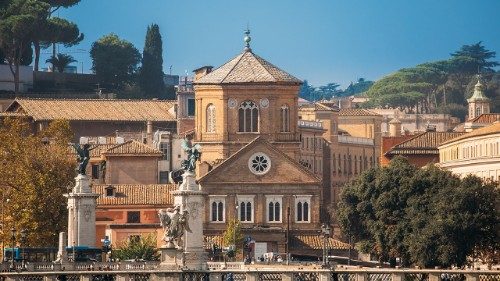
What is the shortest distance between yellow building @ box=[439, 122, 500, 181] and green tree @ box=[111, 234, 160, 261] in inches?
634

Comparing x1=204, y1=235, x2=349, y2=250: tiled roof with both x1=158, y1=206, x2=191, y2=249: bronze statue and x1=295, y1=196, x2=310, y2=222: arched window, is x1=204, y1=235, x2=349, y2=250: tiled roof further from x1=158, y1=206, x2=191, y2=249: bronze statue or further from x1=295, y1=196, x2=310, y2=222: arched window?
x1=158, y1=206, x2=191, y2=249: bronze statue

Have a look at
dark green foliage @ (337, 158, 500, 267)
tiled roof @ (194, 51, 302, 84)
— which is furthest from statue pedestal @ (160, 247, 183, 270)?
tiled roof @ (194, 51, 302, 84)

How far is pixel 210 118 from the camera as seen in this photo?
160375 millimetres

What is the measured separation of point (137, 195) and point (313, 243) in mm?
9034

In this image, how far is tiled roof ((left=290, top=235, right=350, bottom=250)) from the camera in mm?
146750

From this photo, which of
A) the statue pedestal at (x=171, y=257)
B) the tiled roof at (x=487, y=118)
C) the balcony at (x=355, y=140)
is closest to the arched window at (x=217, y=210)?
the tiled roof at (x=487, y=118)

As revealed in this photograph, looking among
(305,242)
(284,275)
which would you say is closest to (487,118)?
(305,242)

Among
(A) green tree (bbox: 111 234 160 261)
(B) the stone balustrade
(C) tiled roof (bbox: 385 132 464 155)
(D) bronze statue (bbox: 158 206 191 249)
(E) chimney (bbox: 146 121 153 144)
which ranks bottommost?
(B) the stone balustrade

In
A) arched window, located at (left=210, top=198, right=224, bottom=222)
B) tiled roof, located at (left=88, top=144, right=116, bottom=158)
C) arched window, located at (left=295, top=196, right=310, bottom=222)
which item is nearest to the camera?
arched window, located at (left=210, top=198, right=224, bottom=222)

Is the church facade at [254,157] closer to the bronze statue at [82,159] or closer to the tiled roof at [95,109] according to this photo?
the tiled roof at [95,109]

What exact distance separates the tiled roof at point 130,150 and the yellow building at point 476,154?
15.2m

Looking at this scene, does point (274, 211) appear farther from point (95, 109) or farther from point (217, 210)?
point (95, 109)

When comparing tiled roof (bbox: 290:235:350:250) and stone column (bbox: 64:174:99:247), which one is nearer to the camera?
stone column (bbox: 64:174:99:247)

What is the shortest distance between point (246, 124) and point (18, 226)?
30.2 m
